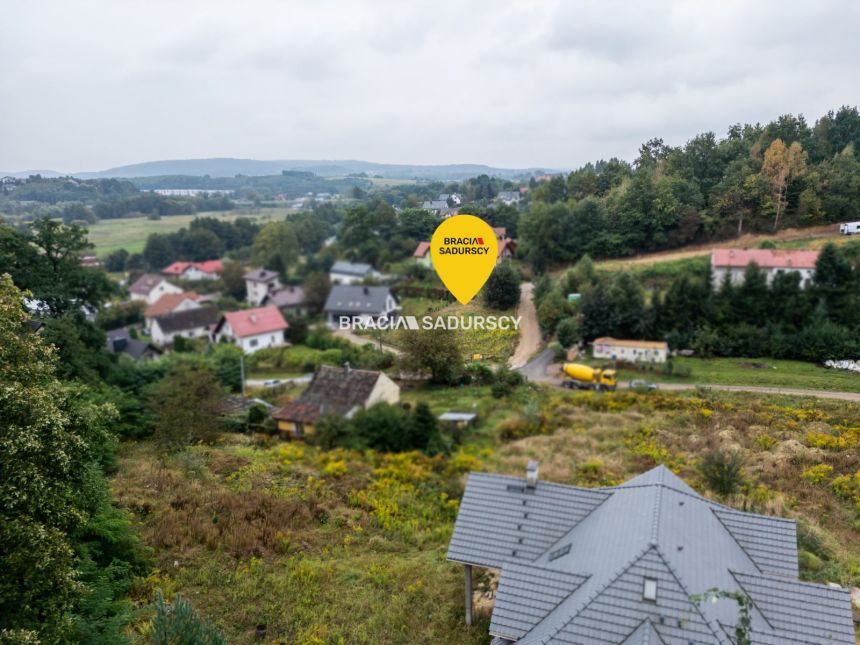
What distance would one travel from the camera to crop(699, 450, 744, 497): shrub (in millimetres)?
12266

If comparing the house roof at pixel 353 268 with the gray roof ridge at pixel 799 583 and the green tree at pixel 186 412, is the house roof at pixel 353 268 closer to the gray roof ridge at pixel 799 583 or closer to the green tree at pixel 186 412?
the green tree at pixel 186 412

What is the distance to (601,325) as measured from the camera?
1984cm

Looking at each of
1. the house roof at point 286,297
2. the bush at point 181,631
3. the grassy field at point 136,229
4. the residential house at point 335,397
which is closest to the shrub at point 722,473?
the bush at point 181,631

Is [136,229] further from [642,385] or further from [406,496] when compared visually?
[406,496]

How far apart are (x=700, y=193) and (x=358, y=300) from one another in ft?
46.0

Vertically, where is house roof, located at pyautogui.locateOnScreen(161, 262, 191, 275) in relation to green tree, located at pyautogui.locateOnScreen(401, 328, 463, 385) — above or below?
below

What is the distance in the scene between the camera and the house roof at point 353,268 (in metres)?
25.0

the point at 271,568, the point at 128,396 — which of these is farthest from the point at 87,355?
the point at 271,568

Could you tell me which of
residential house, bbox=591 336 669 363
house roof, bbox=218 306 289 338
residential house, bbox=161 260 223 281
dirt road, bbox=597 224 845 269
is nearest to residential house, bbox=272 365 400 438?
residential house, bbox=591 336 669 363

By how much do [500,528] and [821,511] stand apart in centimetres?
819

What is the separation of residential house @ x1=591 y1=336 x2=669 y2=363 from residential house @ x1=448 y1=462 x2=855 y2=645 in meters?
13.4

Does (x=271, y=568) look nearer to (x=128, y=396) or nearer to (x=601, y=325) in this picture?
(x=128, y=396)

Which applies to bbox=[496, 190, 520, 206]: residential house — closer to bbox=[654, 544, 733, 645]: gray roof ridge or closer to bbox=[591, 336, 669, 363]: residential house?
bbox=[654, 544, 733, 645]: gray roof ridge

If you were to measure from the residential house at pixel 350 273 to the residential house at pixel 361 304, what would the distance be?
0.64m
